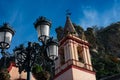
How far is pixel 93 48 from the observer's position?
68.4 metres

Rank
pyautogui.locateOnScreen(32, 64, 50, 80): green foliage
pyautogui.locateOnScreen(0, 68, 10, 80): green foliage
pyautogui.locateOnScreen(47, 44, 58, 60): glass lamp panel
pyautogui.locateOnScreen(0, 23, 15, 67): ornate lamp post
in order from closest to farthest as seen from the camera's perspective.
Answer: pyautogui.locateOnScreen(0, 23, 15, 67): ornate lamp post, pyautogui.locateOnScreen(47, 44, 58, 60): glass lamp panel, pyautogui.locateOnScreen(0, 68, 10, 80): green foliage, pyautogui.locateOnScreen(32, 64, 50, 80): green foliage

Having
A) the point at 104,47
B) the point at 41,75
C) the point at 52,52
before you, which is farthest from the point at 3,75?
the point at 104,47

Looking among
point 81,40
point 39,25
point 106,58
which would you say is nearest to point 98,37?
point 106,58

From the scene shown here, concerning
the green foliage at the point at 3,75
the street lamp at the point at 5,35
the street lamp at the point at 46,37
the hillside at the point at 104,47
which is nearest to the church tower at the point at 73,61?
the green foliage at the point at 3,75

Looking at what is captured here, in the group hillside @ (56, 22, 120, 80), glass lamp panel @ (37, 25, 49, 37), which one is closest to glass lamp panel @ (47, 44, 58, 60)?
glass lamp panel @ (37, 25, 49, 37)

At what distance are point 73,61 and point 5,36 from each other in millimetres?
20003

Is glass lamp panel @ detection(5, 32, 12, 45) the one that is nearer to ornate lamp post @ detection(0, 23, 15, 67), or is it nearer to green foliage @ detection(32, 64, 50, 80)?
ornate lamp post @ detection(0, 23, 15, 67)

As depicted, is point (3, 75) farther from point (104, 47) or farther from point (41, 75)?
point (104, 47)

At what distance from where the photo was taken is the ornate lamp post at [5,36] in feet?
29.0

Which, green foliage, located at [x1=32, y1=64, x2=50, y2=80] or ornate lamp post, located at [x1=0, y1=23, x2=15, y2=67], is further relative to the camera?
green foliage, located at [x1=32, y1=64, x2=50, y2=80]

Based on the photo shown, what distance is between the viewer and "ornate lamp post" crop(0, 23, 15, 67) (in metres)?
8.84

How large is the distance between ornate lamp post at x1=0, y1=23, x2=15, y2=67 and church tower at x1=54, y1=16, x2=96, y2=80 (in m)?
19.1

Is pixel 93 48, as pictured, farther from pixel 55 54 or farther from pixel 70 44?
pixel 55 54

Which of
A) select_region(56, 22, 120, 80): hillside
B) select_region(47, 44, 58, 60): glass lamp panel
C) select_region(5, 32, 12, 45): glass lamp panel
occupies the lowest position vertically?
select_region(47, 44, 58, 60): glass lamp panel
